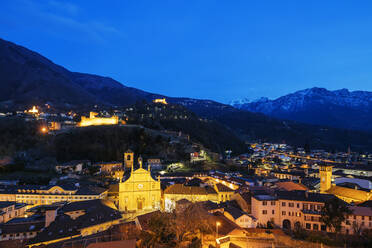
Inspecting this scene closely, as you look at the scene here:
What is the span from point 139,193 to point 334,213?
30282 mm

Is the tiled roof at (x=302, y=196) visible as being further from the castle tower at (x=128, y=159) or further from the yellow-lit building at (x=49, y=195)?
the castle tower at (x=128, y=159)

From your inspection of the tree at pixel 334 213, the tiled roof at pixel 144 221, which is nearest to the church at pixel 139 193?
the tiled roof at pixel 144 221

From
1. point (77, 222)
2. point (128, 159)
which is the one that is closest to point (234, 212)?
point (77, 222)

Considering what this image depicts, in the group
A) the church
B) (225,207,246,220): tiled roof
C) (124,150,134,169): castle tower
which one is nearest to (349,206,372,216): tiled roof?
(225,207,246,220): tiled roof

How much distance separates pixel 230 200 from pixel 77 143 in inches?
2522

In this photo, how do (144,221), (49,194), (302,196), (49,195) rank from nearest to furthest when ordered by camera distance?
(144,221), (302,196), (49,195), (49,194)

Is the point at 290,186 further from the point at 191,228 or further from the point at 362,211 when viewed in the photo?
the point at 191,228

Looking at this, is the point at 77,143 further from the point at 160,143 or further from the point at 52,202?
the point at 52,202

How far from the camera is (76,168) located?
70.2 meters

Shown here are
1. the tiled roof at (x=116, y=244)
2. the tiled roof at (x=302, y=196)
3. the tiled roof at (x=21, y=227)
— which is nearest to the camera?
the tiled roof at (x=116, y=244)

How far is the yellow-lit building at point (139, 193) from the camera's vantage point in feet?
144

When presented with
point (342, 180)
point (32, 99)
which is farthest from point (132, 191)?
point (32, 99)

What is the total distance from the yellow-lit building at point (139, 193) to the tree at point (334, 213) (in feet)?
87.4

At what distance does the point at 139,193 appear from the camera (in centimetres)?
4450
